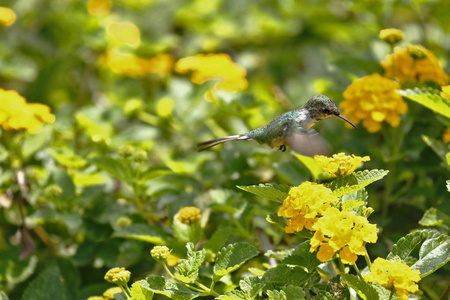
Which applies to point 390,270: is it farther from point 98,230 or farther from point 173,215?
point 98,230

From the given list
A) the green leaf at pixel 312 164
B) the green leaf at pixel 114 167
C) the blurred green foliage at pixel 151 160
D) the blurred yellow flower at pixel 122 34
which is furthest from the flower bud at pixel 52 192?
the blurred yellow flower at pixel 122 34

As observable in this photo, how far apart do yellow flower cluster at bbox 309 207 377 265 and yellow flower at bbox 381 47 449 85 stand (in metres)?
0.78

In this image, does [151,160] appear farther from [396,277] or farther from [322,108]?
[396,277]

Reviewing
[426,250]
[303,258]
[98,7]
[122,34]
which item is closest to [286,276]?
[303,258]

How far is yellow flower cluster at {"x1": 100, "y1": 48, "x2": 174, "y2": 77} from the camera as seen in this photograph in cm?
260

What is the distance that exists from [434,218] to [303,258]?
1.26 feet

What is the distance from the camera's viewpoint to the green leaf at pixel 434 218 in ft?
4.37

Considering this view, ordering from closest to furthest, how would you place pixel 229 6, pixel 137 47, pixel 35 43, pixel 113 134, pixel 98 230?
pixel 98 230, pixel 113 134, pixel 137 47, pixel 35 43, pixel 229 6

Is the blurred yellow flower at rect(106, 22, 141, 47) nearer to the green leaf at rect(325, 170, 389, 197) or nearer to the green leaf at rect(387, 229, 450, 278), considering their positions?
the green leaf at rect(325, 170, 389, 197)

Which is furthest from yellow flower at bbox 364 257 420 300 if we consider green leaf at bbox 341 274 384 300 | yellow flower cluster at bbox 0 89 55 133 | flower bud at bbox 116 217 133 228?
yellow flower cluster at bbox 0 89 55 133

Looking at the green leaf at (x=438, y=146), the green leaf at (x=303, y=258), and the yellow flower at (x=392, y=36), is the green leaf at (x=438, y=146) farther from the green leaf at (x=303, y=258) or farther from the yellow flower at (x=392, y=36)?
the green leaf at (x=303, y=258)

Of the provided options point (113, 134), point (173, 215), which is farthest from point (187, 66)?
point (173, 215)

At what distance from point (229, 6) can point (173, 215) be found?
6.24ft

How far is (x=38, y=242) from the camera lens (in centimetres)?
186
